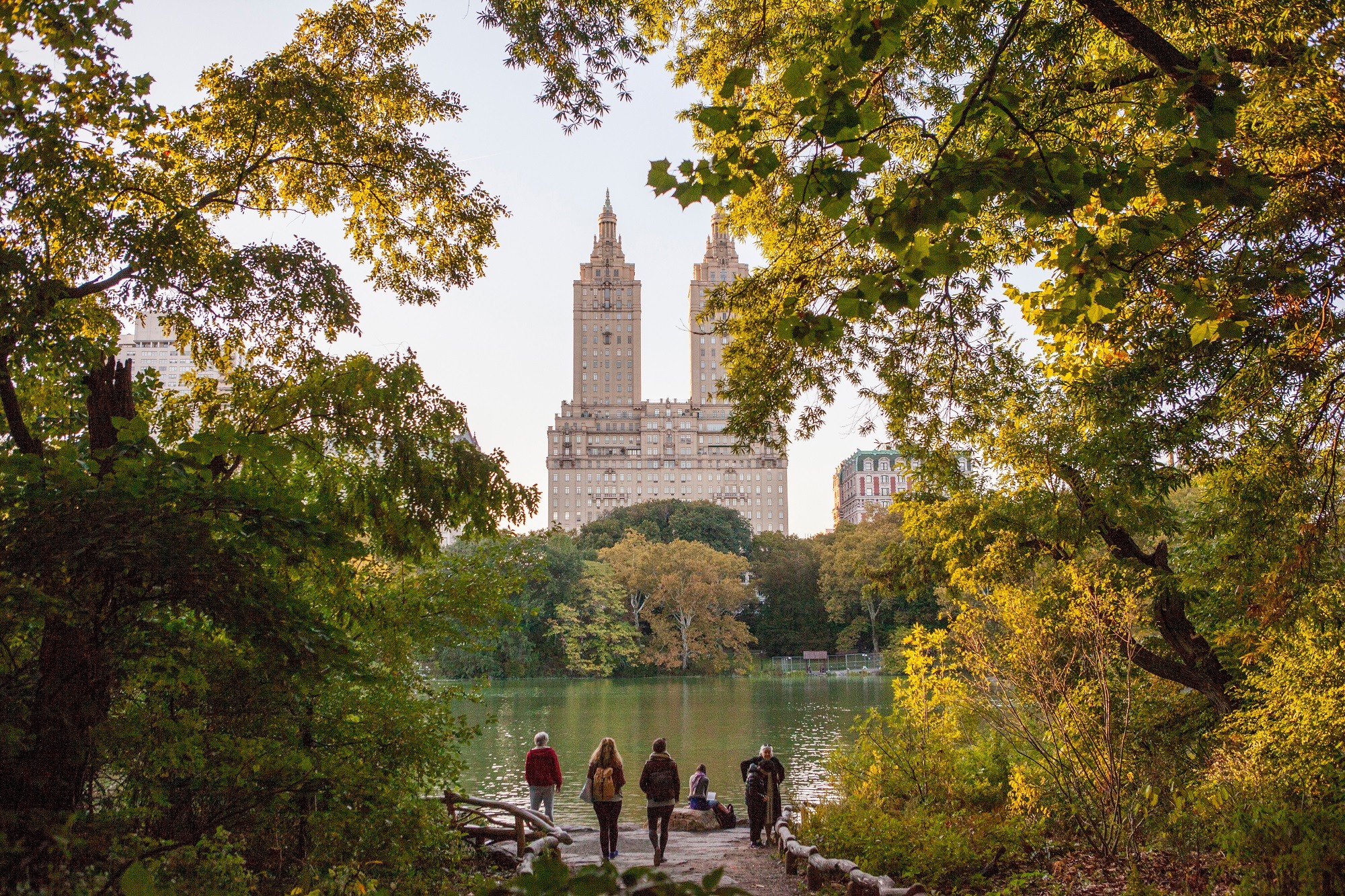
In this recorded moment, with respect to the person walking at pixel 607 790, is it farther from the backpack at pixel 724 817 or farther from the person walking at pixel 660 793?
the backpack at pixel 724 817

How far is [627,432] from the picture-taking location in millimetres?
106625

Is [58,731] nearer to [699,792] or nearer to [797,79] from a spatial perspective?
[797,79]

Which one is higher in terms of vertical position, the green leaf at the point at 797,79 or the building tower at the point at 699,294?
the building tower at the point at 699,294

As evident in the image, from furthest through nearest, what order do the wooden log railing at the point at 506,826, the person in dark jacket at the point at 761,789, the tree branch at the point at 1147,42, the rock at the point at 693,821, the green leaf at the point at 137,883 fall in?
the rock at the point at 693,821, the person in dark jacket at the point at 761,789, the wooden log railing at the point at 506,826, the tree branch at the point at 1147,42, the green leaf at the point at 137,883

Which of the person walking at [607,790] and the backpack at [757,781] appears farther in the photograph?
the backpack at [757,781]

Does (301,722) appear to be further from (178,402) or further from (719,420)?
(719,420)

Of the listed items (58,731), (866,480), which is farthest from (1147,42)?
(866,480)

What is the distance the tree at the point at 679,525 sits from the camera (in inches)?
2397

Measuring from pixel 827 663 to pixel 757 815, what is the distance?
43128 millimetres

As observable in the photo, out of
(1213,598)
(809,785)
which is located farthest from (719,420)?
(1213,598)

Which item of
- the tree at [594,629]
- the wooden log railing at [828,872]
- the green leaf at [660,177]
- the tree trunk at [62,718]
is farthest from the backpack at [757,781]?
the tree at [594,629]

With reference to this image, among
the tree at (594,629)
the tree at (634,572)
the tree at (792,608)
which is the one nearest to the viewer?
the tree at (594,629)

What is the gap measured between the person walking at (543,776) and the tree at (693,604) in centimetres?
3844

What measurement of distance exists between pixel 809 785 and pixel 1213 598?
29.6ft
